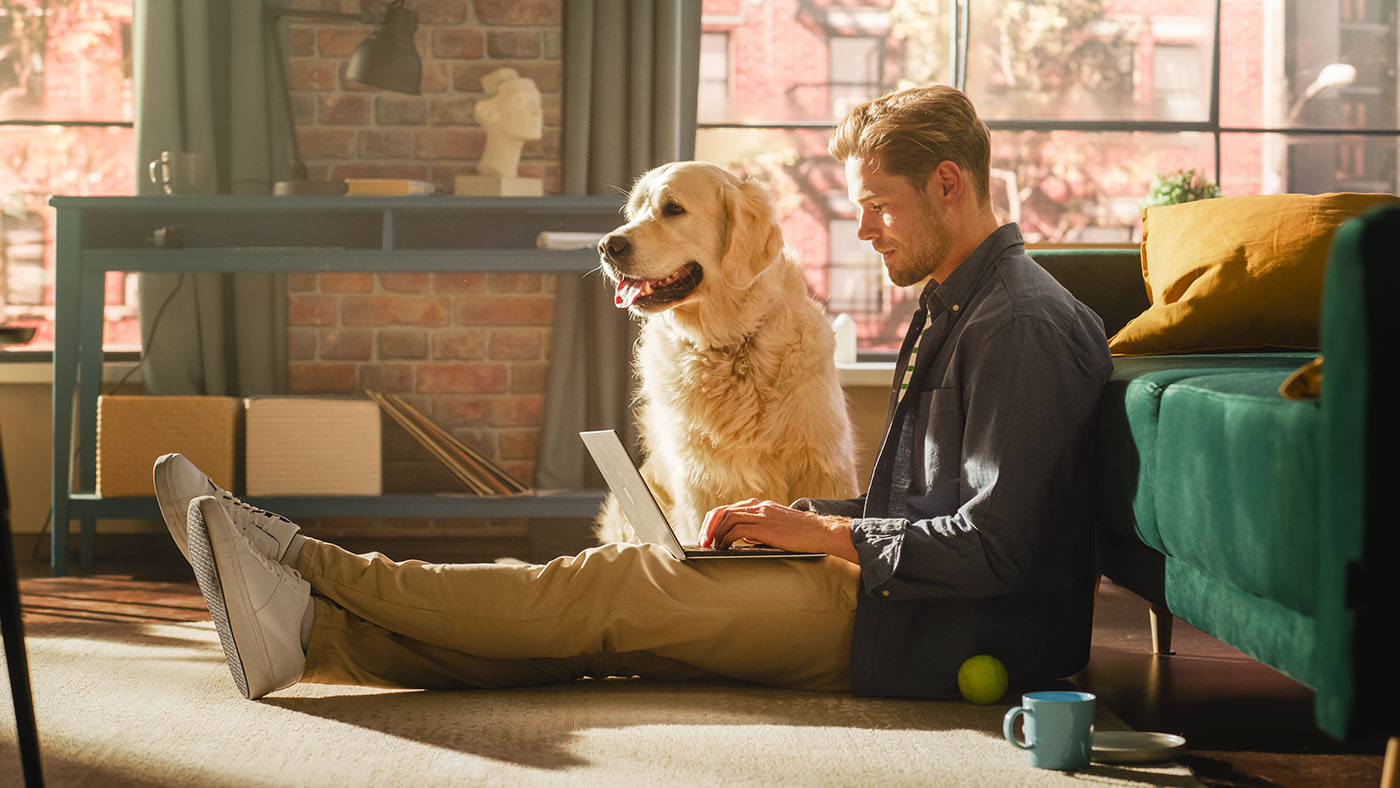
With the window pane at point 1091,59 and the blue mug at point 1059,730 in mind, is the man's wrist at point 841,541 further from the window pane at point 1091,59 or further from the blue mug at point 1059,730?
the window pane at point 1091,59

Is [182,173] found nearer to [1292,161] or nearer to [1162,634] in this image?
[1162,634]

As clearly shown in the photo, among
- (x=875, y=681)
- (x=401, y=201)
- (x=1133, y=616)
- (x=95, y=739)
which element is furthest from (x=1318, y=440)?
(x=401, y=201)

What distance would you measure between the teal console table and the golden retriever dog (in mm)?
814

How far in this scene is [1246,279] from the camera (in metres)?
2.02

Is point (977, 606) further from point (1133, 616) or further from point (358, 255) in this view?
point (358, 255)

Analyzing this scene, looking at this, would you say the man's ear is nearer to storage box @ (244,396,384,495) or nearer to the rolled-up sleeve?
the rolled-up sleeve

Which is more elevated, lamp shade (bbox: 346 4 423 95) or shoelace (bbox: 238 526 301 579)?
lamp shade (bbox: 346 4 423 95)

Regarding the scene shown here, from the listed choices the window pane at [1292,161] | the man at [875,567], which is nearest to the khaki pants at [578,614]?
the man at [875,567]

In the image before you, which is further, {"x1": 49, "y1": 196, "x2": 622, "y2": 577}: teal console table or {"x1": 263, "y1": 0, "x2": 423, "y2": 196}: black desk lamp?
{"x1": 263, "y1": 0, "x2": 423, "y2": 196}: black desk lamp

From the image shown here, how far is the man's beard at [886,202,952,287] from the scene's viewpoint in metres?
1.74

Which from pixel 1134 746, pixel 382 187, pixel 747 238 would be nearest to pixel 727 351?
pixel 747 238

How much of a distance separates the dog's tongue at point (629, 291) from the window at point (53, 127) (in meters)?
2.14

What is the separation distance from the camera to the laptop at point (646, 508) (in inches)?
66.2

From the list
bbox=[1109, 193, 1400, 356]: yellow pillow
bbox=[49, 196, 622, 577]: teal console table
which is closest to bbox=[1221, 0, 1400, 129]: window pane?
bbox=[1109, 193, 1400, 356]: yellow pillow
